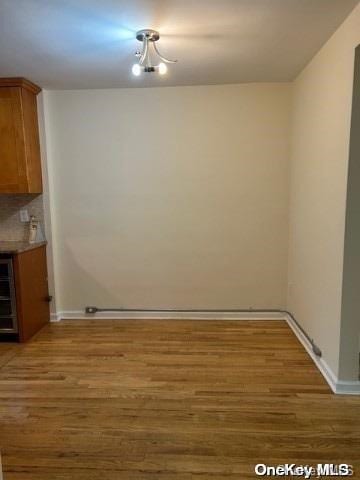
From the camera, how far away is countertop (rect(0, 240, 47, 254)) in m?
3.17

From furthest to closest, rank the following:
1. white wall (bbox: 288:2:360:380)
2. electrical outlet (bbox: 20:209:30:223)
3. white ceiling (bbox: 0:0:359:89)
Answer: electrical outlet (bbox: 20:209:30:223), white wall (bbox: 288:2:360:380), white ceiling (bbox: 0:0:359:89)

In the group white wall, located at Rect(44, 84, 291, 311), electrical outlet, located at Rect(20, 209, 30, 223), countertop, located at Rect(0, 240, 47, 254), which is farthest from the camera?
electrical outlet, located at Rect(20, 209, 30, 223)

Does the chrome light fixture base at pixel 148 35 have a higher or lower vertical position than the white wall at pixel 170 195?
higher

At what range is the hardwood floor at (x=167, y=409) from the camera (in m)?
1.78

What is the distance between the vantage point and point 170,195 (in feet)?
12.0

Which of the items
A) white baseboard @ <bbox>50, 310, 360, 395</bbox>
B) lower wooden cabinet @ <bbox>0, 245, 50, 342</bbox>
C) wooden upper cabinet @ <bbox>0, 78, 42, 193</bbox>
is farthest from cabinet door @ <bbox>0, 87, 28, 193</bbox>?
white baseboard @ <bbox>50, 310, 360, 395</bbox>

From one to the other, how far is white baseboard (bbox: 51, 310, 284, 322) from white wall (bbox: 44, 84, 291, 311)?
9cm

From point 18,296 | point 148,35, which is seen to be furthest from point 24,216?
point 148,35

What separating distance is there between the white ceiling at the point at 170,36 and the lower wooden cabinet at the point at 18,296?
67.8 inches

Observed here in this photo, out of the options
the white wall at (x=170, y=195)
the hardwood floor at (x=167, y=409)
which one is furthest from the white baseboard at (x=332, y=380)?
the white wall at (x=170, y=195)

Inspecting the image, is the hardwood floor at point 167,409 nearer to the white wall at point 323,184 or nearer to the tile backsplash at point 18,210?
the white wall at point 323,184

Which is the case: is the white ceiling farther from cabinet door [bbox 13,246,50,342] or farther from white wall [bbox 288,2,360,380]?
cabinet door [bbox 13,246,50,342]

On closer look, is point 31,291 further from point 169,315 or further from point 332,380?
point 332,380

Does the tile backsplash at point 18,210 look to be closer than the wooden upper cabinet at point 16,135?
No
